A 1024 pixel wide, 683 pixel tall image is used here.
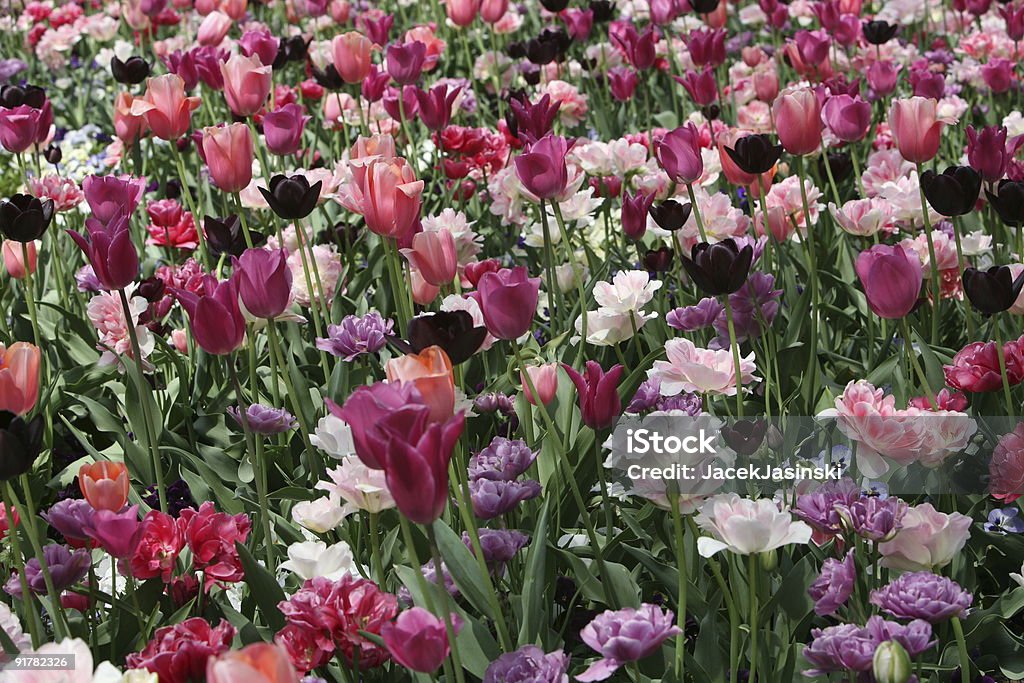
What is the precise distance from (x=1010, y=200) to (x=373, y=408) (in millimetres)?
1431

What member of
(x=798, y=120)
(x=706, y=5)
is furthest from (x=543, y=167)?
(x=706, y=5)

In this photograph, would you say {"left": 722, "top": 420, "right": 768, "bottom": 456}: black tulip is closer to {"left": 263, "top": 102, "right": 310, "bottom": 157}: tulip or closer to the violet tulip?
the violet tulip

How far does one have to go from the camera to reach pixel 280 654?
33.6 inches

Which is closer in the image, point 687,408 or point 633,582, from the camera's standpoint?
point 633,582

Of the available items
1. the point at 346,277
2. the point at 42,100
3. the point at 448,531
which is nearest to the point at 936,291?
the point at 448,531

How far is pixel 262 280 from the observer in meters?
1.61

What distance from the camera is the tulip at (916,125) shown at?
2.18 meters

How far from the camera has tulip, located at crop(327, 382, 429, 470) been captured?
1037 mm

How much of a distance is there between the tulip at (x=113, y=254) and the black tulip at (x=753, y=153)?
110cm

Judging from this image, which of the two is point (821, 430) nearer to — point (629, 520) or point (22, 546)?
point (629, 520)

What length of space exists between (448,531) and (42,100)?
2.00 m

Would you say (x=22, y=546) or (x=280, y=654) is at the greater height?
(x=280, y=654)

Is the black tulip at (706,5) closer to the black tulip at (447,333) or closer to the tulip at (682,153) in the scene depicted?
the tulip at (682,153)

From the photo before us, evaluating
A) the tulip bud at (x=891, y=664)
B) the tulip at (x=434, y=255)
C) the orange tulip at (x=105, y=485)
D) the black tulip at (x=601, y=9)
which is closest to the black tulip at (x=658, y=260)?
Result: the tulip at (x=434, y=255)
